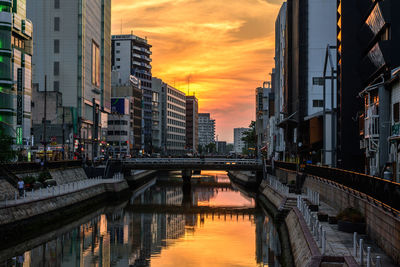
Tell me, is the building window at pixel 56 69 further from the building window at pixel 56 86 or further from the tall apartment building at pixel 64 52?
the building window at pixel 56 86

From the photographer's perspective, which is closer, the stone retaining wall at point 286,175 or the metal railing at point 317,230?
the metal railing at point 317,230

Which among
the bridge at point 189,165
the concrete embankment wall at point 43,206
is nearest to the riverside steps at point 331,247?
the concrete embankment wall at point 43,206

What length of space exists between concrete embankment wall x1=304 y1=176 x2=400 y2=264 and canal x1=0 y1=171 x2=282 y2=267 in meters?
6.55

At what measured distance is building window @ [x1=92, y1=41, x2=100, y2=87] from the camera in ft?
527

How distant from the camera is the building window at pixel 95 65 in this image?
527 ft

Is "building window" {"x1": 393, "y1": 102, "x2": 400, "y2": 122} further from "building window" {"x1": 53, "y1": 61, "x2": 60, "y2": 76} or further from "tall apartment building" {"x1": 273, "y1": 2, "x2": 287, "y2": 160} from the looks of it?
"building window" {"x1": 53, "y1": 61, "x2": 60, "y2": 76}

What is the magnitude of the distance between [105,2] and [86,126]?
45.3m

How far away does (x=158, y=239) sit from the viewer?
172 ft

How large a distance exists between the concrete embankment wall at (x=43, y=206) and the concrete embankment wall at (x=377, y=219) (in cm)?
2622

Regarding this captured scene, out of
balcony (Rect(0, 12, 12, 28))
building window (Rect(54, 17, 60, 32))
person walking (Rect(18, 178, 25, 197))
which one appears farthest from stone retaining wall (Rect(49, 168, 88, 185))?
building window (Rect(54, 17, 60, 32))

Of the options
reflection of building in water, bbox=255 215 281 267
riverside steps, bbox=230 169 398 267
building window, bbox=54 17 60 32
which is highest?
building window, bbox=54 17 60 32

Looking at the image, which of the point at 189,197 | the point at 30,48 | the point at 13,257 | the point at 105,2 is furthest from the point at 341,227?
the point at 105,2

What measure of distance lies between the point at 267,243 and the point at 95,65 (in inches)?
4855

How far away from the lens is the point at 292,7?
13662 centimetres
